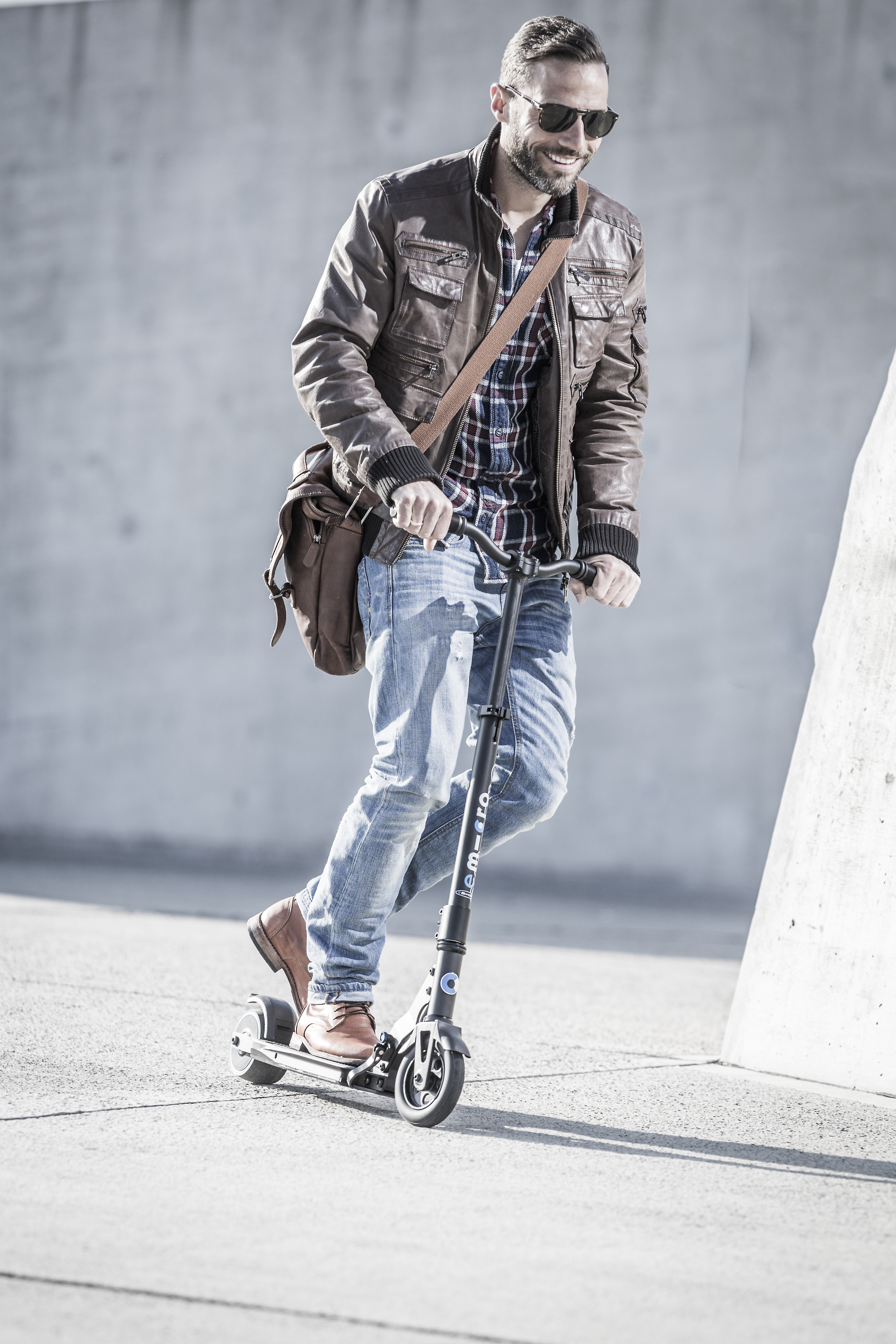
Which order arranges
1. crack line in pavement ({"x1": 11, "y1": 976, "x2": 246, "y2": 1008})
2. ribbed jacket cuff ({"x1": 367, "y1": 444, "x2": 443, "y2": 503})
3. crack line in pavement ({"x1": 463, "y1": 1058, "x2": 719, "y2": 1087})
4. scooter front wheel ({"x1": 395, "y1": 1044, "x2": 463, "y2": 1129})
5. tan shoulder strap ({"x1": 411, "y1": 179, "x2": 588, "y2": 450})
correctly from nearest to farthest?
1. scooter front wheel ({"x1": 395, "y1": 1044, "x2": 463, "y2": 1129})
2. ribbed jacket cuff ({"x1": 367, "y1": 444, "x2": 443, "y2": 503})
3. tan shoulder strap ({"x1": 411, "y1": 179, "x2": 588, "y2": 450})
4. crack line in pavement ({"x1": 463, "y1": 1058, "x2": 719, "y2": 1087})
5. crack line in pavement ({"x1": 11, "y1": 976, "x2": 246, "y2": 1008})

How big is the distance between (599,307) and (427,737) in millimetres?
1055

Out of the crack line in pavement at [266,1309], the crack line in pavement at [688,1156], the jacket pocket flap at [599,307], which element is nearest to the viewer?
the crack line in pavement at [266,1309]

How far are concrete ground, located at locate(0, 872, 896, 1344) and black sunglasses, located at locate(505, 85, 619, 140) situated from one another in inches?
79.8

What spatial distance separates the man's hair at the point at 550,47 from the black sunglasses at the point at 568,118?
0.23ft

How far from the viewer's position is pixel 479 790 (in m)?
3.27

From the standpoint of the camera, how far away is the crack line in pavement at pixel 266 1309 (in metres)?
1.93

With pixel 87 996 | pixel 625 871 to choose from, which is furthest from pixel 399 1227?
pixel 625 871

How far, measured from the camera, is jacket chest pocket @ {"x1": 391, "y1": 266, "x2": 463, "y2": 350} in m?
3.38

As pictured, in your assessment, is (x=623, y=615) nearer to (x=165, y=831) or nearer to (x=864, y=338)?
(x=864, y=338)

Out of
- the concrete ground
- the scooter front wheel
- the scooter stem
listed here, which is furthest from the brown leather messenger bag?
the concrete ground

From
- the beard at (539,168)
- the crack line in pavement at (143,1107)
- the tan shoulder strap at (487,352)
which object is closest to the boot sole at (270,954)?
the crack line in pavement at (143,1107)

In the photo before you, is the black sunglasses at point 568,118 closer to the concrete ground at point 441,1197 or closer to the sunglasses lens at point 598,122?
the sunglasses lens at point 598,122

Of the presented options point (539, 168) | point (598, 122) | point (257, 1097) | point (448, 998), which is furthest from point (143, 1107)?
point (598, 122)

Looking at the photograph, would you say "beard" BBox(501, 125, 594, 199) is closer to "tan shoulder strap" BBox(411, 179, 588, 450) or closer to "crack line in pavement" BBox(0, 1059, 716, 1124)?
"tan shoulder strap" BBox(411, 179, 588, 450)
